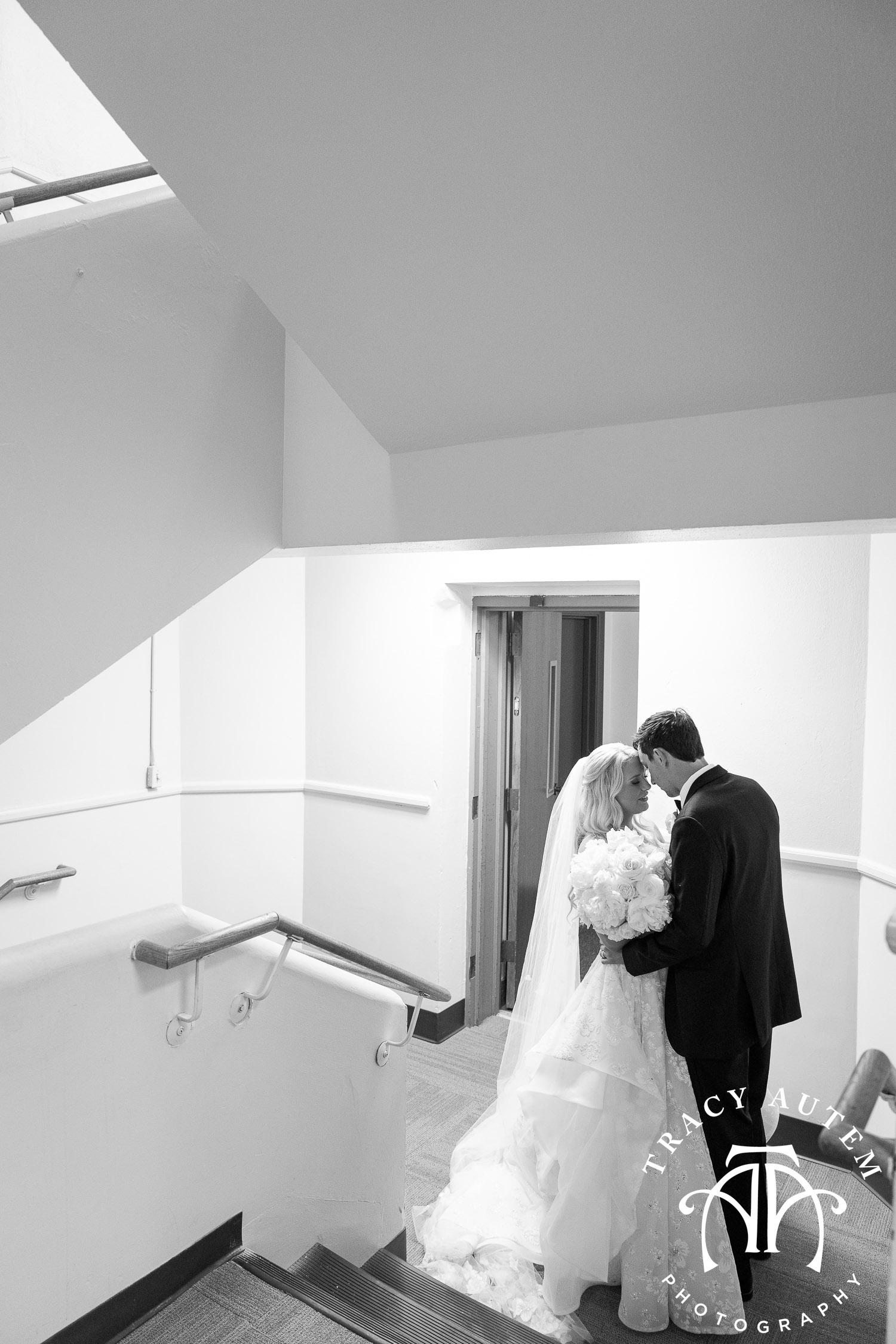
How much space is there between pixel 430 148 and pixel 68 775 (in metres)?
3.69

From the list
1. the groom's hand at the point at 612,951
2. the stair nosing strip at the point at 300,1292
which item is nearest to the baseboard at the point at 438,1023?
the groom's hand at the point at 612,951

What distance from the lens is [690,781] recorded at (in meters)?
3.20

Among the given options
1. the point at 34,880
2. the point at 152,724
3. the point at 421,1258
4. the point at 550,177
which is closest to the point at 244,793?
the point at 152,724

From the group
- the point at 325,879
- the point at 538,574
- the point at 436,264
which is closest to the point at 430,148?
the point at 436,264

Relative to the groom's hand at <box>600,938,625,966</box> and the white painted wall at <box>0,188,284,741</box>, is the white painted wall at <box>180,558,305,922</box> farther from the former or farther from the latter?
the groom's hand at <box>600,938,625,966</box>

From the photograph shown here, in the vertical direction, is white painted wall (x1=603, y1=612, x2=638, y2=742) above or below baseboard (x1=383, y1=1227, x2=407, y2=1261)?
above

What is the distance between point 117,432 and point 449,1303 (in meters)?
2.73

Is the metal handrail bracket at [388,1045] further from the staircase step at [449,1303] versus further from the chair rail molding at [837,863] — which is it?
the chair rail molding at [837,863]

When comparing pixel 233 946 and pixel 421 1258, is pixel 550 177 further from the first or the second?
pixel 421 1258

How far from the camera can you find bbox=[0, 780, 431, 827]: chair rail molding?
181 inches

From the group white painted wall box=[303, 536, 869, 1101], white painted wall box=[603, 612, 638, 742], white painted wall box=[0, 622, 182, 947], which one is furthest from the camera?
white painted wall box=[603, 612, 638, 742]

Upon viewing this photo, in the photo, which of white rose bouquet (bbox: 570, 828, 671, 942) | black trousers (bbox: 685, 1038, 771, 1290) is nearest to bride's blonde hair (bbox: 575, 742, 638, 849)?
white rose bouquet (bbox: 570, 828, 671, 942)

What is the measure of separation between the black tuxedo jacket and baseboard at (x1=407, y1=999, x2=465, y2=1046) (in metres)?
2.30

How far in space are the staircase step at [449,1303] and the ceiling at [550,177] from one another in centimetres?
261
